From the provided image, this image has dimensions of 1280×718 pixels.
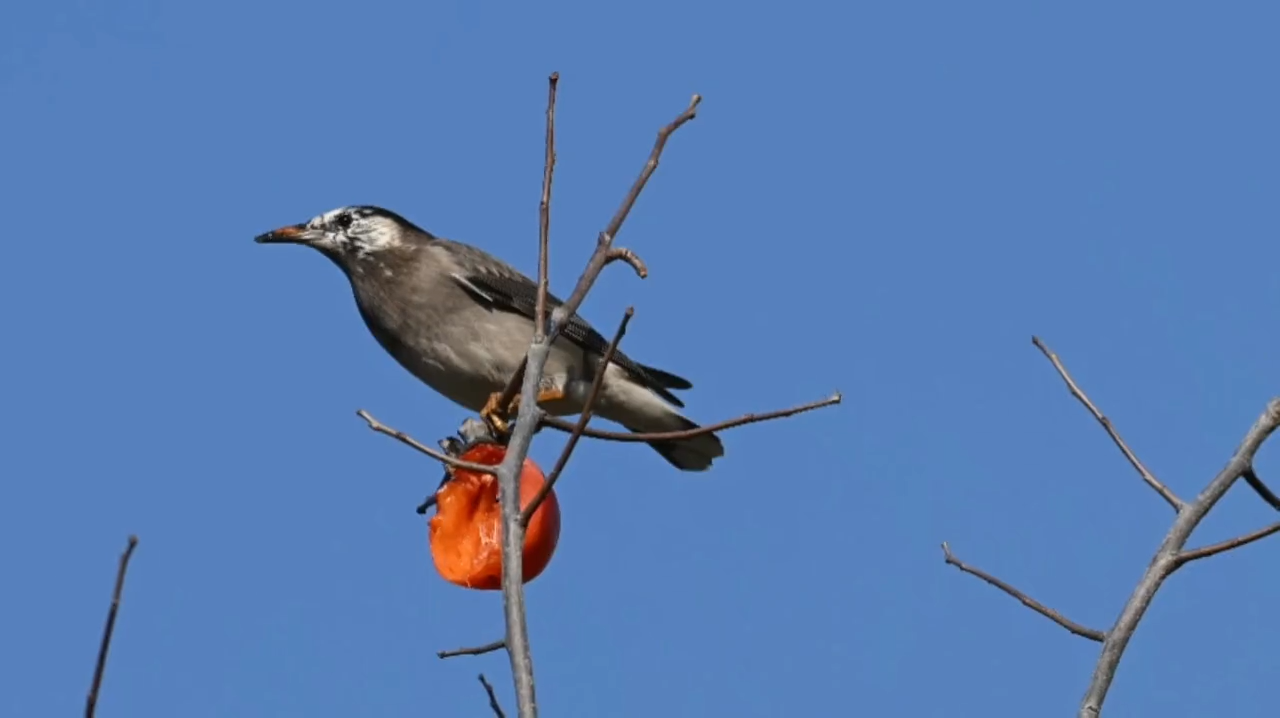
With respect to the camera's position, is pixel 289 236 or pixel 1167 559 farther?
pixel 289 236

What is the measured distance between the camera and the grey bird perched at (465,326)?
8.93m

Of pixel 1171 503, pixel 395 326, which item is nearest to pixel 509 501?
pixel 1171 503

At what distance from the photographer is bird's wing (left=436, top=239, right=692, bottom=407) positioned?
30.1 feet

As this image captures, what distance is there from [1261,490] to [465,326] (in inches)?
236

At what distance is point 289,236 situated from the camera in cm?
956

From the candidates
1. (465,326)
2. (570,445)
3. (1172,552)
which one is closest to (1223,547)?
(1172,552)

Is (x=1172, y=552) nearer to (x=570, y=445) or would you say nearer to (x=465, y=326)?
(x=570, y=445)

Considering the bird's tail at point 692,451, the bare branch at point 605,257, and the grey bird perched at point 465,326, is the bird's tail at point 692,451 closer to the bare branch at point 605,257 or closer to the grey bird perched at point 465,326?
the grey bird perched at point 465,326

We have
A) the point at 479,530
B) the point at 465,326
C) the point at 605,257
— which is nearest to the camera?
the point at 605,257

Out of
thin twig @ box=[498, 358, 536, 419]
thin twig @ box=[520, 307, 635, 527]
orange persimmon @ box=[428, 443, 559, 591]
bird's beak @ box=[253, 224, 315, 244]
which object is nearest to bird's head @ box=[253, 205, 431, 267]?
bird's beak @ box=[253, 224, 315, 244]

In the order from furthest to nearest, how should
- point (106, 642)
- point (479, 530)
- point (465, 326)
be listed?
point (465, 326) → point (479, 530) → point (106, 642)

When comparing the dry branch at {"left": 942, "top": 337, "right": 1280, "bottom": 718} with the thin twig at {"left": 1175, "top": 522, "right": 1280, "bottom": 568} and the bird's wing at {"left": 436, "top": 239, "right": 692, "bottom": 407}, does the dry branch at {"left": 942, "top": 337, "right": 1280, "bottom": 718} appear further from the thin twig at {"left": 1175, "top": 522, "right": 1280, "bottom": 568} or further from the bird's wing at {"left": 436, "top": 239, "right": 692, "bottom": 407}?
the bird's wing at {"left": 436, "top": 239, "right": 692, "bottom": 407}

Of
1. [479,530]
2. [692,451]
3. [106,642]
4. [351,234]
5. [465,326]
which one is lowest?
[106,642]

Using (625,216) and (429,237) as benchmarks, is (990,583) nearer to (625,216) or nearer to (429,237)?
(625,216)
